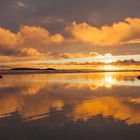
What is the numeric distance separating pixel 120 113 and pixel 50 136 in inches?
281

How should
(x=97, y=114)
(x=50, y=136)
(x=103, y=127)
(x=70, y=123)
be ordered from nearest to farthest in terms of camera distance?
(x=50, y=136) < (x=103, y=127) < (x=70, y=123) < (x=97, y=114)

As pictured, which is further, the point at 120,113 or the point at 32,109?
the point at 32,109

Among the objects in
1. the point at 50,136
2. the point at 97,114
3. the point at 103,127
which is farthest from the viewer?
the point at 97,114

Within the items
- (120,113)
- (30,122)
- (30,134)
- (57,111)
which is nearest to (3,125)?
(30,122)

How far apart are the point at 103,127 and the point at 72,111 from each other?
17.7ft

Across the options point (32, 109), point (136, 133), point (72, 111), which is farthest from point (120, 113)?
point (32, 109)

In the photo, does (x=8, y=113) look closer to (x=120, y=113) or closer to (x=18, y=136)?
A: (x=18, y=136)

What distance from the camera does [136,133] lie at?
1352cm

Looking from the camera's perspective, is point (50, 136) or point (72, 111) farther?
point (72, 111)

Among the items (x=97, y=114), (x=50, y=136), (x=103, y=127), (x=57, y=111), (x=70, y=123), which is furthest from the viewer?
(x=57, y=111)

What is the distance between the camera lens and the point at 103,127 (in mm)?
14938

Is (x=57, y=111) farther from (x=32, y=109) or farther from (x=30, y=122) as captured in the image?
(x=30, y=122)

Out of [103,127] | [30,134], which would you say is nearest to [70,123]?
[103,127]

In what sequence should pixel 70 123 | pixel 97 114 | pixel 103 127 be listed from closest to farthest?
1. pixel 103 127
2. pixel 70 123
3. pixel 97 114
